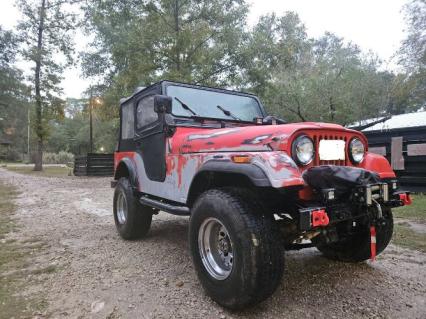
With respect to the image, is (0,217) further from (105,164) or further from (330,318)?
(105,164)

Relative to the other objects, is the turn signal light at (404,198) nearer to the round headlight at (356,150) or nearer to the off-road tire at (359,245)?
the off-road tire at (359,245)

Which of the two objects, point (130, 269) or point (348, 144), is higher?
point (348, 144)

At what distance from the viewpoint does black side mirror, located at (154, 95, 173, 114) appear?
3575 millimetres

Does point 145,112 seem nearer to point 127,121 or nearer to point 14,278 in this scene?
point 127,121

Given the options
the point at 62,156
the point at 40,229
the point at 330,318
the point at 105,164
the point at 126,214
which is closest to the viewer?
the point at 330,318

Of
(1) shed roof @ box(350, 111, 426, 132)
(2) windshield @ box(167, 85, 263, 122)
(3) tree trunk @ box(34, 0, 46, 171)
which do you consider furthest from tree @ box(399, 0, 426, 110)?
(3) tree trunk @ box(34, 0, 46, 171)

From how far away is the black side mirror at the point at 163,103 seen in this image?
357 cm

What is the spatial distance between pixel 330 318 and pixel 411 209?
18.1 ft

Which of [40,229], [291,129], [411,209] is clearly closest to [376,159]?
A: [291,129]

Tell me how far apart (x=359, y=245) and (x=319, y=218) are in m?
1.52

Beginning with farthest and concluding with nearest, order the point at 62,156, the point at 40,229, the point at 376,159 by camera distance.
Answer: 1. the point at 62,156
2. the point at 40,229
3. the point at 376,159

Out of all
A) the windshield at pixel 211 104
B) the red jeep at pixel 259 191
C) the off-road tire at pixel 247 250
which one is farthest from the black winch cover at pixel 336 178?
the windshield at pixel 211 104

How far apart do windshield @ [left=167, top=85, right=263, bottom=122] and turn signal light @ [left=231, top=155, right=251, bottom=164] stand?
1.50 metres

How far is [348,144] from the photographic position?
9.66 feet
